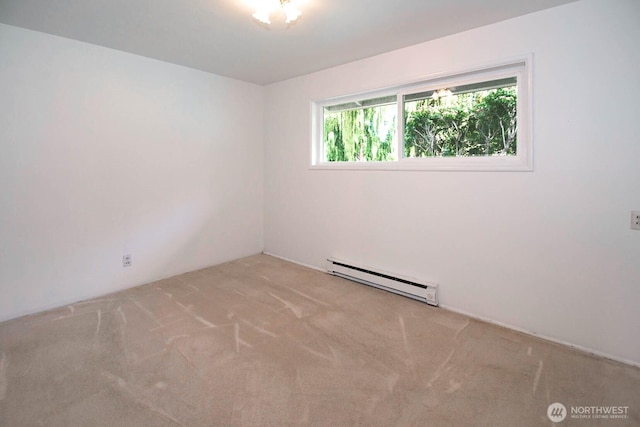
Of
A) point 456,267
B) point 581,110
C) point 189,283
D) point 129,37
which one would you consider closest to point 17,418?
point 189,283

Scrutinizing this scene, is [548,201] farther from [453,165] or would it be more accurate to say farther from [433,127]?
[433,127]

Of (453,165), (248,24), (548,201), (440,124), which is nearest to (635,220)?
(548,201)

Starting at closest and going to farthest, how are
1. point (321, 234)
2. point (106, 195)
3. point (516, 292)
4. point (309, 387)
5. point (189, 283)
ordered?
point (309, 387), point (516, 292), point (106, 195), point (189, 283), point (321, 234)

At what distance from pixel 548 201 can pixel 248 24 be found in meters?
2.62

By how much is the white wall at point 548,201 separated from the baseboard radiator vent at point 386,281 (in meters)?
0.10

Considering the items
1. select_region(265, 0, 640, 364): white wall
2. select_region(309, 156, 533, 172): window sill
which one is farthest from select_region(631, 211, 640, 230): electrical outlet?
select_region(309, 156, 533, 172): window sill

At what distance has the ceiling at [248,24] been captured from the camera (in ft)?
6.92

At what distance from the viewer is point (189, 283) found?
3316mm

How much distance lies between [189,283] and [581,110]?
371 cm

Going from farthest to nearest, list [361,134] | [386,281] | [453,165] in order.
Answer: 1. [361,134]
2. [386,281]
3. [453,165]

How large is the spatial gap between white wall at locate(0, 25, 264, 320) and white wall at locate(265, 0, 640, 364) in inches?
75.1

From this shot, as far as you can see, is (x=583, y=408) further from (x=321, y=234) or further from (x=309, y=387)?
(x=321, y=234)

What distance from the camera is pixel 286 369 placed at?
6.27 ft

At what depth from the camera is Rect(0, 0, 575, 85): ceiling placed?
6.92ft
